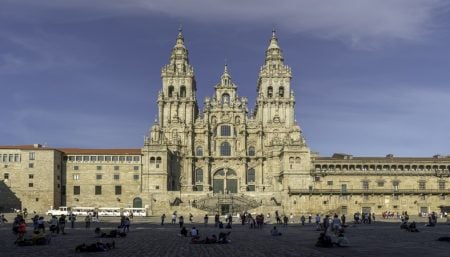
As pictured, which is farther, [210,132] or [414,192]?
[210,132]

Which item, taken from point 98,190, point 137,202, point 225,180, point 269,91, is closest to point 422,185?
point 269,91

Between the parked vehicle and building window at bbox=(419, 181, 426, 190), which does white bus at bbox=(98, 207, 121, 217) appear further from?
building window at bbox=(419, 181, 426, 190)

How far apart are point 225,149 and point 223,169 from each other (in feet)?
12.0

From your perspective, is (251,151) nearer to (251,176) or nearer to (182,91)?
(251,176)

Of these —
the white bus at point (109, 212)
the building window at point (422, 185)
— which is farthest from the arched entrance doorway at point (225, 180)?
the building window at point (422, 185)

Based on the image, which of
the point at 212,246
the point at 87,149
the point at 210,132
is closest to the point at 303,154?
the point at 210,132

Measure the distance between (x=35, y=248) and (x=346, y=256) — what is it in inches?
570

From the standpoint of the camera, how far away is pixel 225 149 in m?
107

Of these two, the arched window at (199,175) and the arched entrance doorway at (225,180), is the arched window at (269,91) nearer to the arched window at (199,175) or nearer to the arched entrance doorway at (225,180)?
the arched entrance doorway at (225,180)

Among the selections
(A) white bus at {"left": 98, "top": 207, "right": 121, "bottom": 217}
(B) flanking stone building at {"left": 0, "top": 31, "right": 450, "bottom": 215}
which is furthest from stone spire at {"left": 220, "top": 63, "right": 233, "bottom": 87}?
(A) white bus at {"left": 98, "top": 207, "right": 121, "bottom": 217}

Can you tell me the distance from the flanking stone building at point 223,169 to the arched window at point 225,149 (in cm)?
18

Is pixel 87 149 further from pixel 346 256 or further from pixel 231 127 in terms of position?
pixel 346 256

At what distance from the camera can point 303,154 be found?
320 feet

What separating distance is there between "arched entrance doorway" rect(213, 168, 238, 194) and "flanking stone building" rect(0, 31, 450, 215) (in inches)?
7.0
